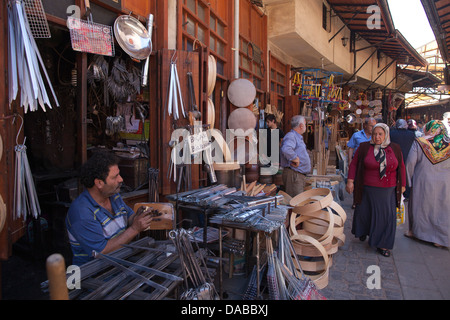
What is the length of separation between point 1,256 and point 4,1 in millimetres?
1598

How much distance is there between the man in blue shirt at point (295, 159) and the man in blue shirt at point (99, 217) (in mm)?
2654

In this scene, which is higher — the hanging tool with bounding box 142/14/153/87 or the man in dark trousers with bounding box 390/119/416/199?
the hanging tool with bounding box 142/14/153/87

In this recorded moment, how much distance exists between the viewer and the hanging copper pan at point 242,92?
5025 mm

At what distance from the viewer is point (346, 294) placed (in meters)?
2.73

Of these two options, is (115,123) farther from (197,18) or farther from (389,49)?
(389,49)

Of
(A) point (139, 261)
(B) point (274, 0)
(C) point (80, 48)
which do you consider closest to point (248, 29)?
(B) point (274, 0)

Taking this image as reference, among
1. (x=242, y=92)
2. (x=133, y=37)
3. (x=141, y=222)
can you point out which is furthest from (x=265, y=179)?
(x=141, y=222)

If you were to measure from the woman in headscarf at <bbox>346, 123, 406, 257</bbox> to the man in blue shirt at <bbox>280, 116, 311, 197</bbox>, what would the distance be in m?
0.84

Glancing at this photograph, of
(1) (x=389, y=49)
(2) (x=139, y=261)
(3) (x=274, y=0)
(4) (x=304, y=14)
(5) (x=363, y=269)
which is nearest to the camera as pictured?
(2) (x=139, y=261)

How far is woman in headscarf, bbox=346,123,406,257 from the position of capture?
357 centimetres

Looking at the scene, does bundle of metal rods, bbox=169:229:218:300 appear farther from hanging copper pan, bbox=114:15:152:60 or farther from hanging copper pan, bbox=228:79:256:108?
hanging copper pan, bbox=228:79:256:108

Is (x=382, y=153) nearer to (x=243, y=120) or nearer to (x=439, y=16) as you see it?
(x=243, y=120)

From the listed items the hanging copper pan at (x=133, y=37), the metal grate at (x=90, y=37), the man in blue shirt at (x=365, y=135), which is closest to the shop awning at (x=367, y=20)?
the man in blue shirt at (x=365, y=135)

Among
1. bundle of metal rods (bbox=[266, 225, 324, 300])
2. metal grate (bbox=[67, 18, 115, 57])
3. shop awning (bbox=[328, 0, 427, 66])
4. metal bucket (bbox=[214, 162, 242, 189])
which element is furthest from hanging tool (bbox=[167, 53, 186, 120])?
shop awning (bbox=[328, 0, 427, 66])
